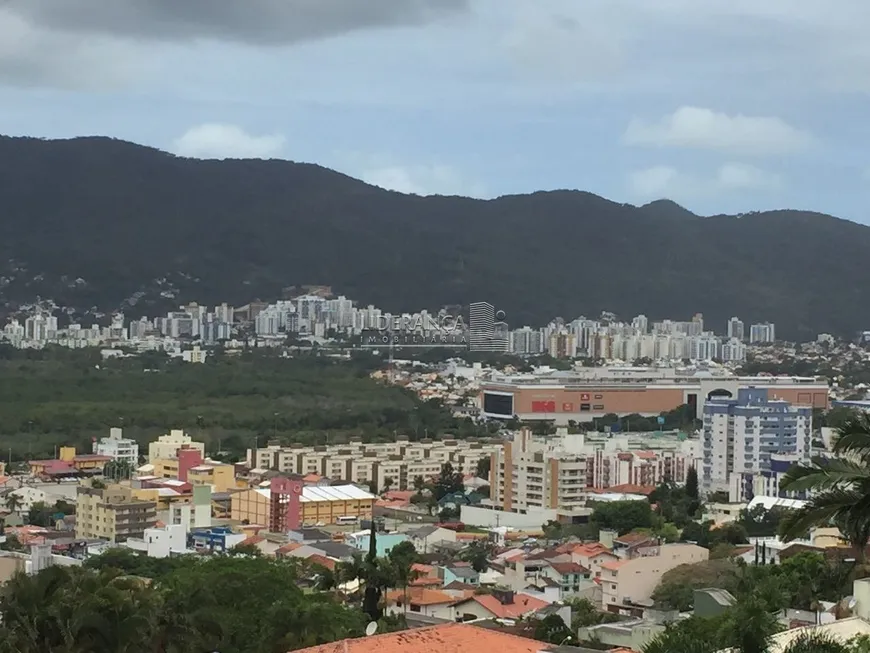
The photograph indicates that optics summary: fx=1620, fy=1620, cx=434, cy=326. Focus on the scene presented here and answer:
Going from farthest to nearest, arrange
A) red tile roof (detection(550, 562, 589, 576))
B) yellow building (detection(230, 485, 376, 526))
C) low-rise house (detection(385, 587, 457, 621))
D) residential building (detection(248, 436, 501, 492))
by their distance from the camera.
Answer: residential building (detection(248, 436, 501, 492)), yellow building (detection(230, 485, 376, 526)), red tile roof (detection(550, 562, 589, 576)), low-rise house (detection(385, 587, 457, 621))

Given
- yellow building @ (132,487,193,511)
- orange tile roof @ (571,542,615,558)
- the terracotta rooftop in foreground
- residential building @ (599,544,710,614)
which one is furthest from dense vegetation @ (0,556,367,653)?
yellow building @ (132,487,193,511)

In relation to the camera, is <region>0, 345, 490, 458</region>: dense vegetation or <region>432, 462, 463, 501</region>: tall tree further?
<region>0, 345, 490, 458</region>: dense vegetation

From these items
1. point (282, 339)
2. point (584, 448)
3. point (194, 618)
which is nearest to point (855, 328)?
point (282, 339)

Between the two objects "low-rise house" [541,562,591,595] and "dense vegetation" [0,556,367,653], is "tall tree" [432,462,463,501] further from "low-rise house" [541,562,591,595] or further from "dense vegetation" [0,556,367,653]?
"dense vegetation" [0,556,367,653]

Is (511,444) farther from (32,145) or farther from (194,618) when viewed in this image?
(32,145)

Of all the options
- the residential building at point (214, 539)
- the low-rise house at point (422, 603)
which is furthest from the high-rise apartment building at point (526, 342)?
the low-rise house at point (422, 603)

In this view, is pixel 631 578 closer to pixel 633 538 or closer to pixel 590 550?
pixel 590 550

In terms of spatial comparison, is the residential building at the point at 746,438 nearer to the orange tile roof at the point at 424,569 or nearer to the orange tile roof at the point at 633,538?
the orange tile roof at the point at 633,538
